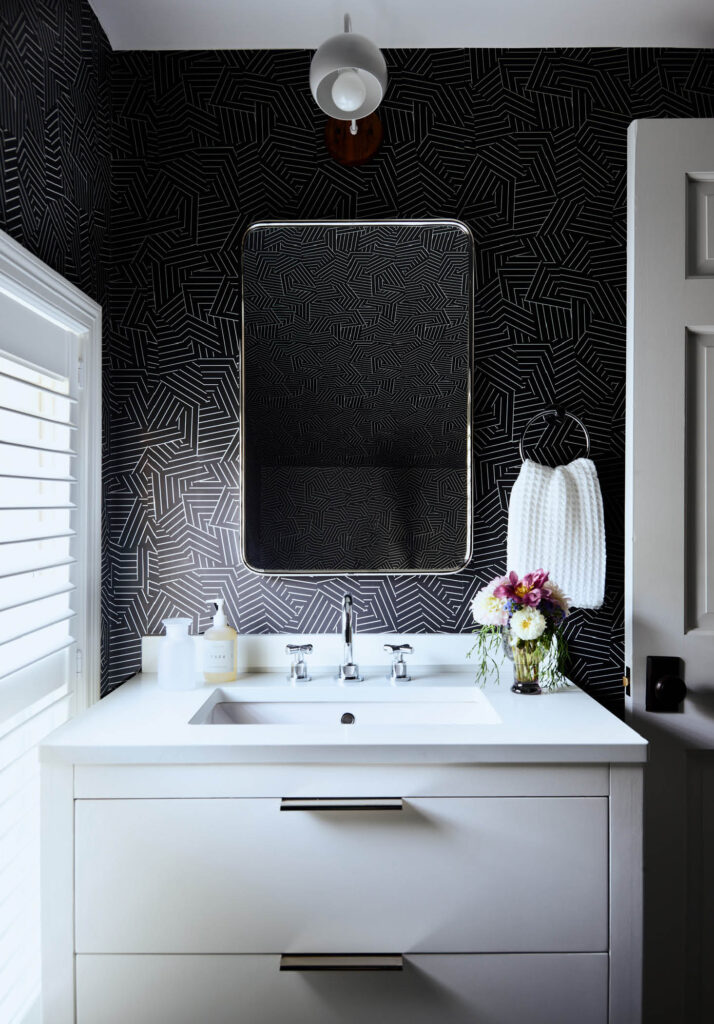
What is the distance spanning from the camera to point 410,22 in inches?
65.2

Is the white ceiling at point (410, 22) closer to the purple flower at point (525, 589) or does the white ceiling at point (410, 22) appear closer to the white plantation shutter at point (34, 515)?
the white plantation shutter at point (34, 515)

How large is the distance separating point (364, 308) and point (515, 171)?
51 cm

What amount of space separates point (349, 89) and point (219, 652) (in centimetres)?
123

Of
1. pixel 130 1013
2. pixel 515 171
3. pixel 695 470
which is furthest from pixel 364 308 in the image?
pixel 130 1013

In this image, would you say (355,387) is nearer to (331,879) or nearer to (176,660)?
(176,660)

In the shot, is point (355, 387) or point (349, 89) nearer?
point (349, 89)

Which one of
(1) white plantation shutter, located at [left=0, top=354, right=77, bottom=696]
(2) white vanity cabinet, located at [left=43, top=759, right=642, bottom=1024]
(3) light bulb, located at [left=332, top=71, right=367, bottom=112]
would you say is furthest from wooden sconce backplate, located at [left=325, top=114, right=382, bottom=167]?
(2) white vanity cabinet, located at [left=43, top=759, right=642, bottom=1024]

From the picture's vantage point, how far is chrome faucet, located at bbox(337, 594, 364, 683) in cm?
163

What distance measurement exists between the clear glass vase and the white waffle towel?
7.1 inches

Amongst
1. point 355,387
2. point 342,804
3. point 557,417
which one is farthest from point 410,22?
point 342,804

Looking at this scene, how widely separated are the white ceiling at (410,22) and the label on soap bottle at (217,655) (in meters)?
1.45

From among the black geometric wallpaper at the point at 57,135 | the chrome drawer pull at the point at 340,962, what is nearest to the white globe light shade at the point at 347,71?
the black geometric wallpaper at the point at 57,135

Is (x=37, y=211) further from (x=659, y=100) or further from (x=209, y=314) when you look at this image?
(x=659, y=100)

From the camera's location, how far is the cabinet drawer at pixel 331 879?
1195 mm
